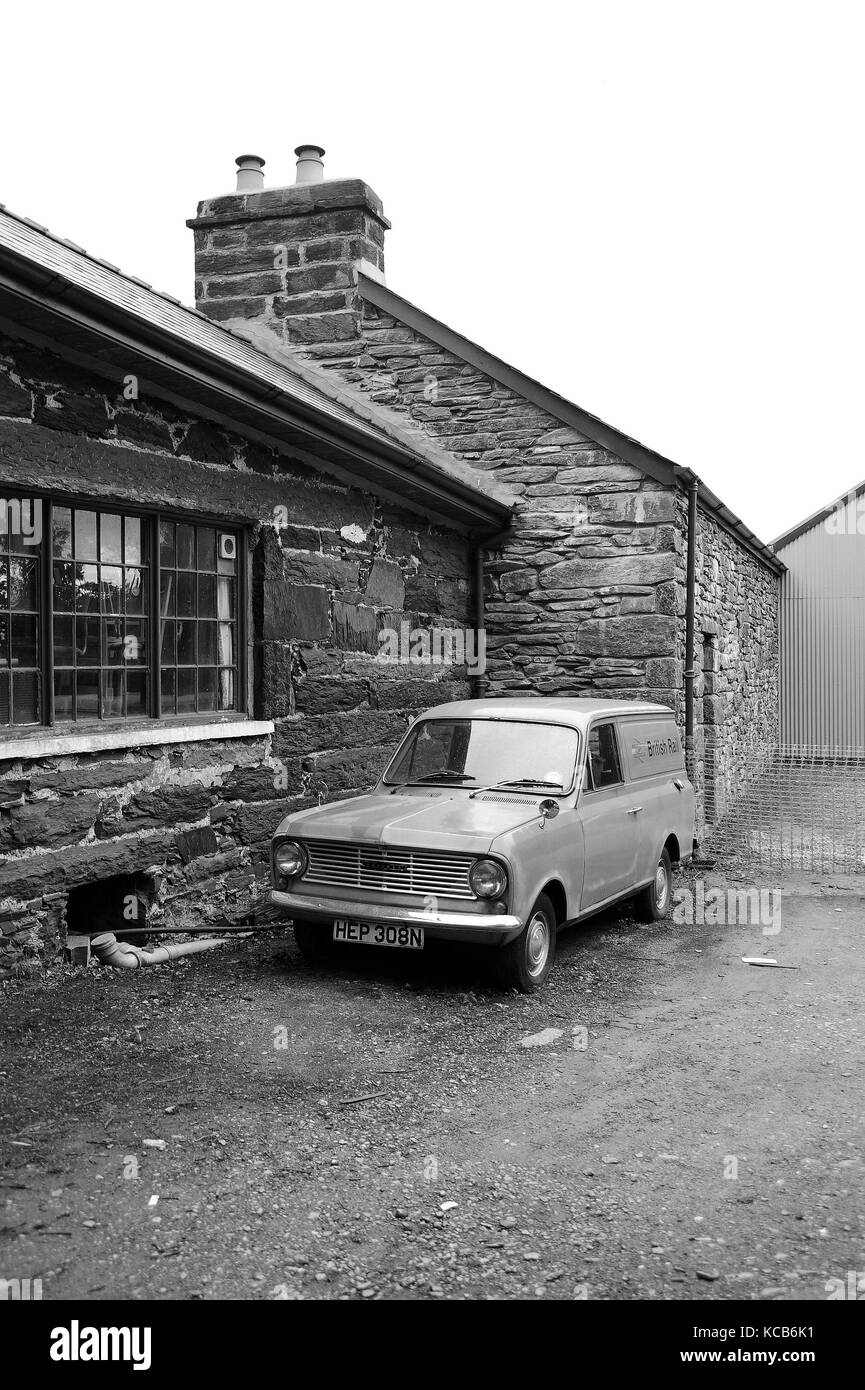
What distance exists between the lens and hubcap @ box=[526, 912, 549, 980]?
652 cm

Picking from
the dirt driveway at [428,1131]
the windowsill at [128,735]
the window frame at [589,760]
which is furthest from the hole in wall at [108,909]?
the window frame at [589,760]

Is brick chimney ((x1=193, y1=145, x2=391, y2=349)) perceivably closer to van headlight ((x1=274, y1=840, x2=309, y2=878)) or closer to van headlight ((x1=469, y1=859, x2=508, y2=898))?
van headlight ((x1=274, y1=840, x2=309, y2=878))

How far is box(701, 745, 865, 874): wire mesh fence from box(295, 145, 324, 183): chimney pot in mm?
7818

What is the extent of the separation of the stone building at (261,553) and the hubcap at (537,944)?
8.15ft

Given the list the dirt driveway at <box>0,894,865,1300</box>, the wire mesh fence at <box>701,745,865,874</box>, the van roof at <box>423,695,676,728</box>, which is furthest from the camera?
the wire mesh fence at <box>701,745,865,874</box>

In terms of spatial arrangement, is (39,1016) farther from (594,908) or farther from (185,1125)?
(594,908)

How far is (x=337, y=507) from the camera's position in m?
9.16

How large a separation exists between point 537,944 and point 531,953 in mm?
105

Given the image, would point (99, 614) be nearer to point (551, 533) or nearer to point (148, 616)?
point (148, 616)

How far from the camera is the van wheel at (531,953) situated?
6.38 meters

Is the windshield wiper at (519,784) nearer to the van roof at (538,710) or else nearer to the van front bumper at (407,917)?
the van roof at (538,710)

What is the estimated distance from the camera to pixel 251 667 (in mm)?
8320

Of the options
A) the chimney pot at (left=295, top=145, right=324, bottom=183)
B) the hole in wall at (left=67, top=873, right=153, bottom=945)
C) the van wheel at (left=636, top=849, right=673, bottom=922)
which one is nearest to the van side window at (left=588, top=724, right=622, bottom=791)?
the van wheel at (left=636, top=849, right=673, bottom=922)

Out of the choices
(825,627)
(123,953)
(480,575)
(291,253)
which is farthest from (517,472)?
(825,627)
